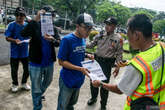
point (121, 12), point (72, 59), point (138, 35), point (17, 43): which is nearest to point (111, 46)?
point (72, 59)

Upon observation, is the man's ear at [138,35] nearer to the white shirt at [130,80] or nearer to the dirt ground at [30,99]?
the white shirt at [130,80]

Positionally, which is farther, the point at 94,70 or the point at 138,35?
the point at 94,70

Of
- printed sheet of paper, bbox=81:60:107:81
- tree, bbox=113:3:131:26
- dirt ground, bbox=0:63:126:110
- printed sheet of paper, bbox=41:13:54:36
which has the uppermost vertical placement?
tree, bbox=113:3:131:26

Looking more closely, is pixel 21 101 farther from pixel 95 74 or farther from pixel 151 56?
pixel 151 56

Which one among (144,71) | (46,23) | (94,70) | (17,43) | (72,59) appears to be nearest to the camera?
(144,71)

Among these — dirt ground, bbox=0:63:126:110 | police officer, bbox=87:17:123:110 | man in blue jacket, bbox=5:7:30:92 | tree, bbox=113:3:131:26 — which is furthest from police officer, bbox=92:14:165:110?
tree, bbox=113:3:131:26

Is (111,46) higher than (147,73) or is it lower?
lower

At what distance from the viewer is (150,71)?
4.24 feet

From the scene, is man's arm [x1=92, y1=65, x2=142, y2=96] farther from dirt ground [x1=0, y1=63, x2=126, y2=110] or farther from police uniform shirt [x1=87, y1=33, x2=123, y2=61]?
dirt ground [x1=0, y1=63, x2=126, y2=110]

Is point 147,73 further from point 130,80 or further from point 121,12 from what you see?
point 121,12

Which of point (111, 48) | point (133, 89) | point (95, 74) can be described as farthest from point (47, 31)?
point (133, 89)

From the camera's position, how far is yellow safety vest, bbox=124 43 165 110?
4.22 ft

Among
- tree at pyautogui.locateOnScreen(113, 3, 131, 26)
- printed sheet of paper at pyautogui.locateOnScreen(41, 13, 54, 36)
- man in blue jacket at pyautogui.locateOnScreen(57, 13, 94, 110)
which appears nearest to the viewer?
man in blue jacket at pyautogui.locateOnScreen(57, 13, 94, 110)

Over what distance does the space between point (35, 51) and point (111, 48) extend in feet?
5.03
